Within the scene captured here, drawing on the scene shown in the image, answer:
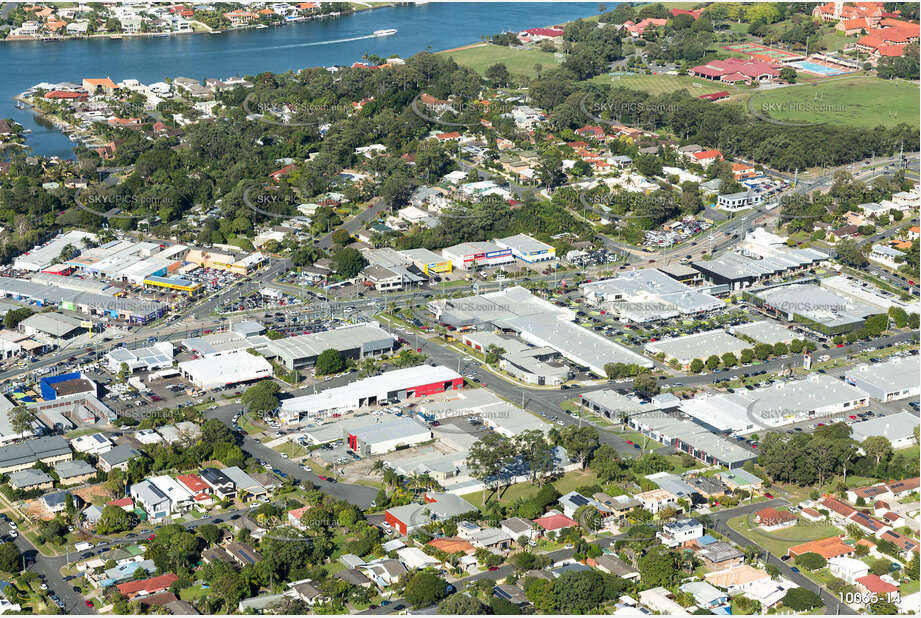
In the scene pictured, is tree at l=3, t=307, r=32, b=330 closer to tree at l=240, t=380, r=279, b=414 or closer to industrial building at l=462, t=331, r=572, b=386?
tree at l=240, t=380, r=279, b=414

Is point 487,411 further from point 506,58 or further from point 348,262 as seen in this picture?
point 506,58

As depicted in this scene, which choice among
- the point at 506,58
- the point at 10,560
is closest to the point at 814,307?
the point at 10,560

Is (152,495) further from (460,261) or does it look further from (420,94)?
(420,94)

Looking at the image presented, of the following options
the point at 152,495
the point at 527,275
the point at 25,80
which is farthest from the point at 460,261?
the point at 25,80

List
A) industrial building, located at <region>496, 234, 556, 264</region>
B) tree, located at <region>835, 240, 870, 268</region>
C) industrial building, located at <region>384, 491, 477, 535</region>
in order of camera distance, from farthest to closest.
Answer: industrial building, located at <region>496, 234, 556, 264</region>, tree, located at <region>835, 240, 870, 268</region>, industrial building, located at <region>384, 491, 477, 535</region>

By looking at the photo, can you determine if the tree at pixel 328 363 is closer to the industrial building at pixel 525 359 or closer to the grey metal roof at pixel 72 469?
the industrial building at pixel 525 359

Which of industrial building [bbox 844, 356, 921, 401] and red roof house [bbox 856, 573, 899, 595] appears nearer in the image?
red roof house [bbox 856, 573, 899, 595]

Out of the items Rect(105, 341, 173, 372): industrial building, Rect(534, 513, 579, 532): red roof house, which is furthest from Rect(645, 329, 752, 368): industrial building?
Rect(105, 341, 173, 372): industrial building
